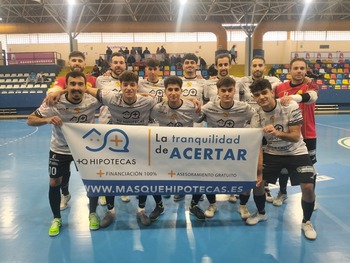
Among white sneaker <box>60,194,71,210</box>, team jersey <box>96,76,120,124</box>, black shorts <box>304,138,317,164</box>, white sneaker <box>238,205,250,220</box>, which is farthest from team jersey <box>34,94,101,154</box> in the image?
black shorts <box>304,138,317,164</box>

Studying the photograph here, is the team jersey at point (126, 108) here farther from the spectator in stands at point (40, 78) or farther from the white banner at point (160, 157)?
the spectator in stands at point (40, 78)

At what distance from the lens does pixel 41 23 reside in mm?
20891

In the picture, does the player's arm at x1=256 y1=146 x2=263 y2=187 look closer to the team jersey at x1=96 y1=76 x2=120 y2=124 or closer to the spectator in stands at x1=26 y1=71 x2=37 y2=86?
the team jersey at x1=96 y1=76 x2=120 y2=124

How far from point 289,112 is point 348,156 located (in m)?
4.40

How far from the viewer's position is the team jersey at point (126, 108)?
345cm

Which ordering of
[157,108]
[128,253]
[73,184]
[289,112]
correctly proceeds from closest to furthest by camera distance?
[128,253] → [289,112] → [157,108] → [73,184]

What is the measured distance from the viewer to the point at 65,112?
3387mm

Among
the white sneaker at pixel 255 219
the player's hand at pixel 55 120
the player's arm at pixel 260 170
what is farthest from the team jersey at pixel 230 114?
the player's hand at pixel 55 120

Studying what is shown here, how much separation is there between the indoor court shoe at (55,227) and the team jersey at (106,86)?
135cm

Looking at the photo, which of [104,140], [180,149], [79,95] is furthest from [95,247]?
[79,95]

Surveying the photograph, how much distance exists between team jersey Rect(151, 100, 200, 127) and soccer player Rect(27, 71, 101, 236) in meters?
0.72

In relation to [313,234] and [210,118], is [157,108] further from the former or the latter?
[313,234]

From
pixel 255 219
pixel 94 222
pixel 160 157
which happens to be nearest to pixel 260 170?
pixel 255 219

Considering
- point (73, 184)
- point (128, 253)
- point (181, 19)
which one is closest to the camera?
point (128, 253)
